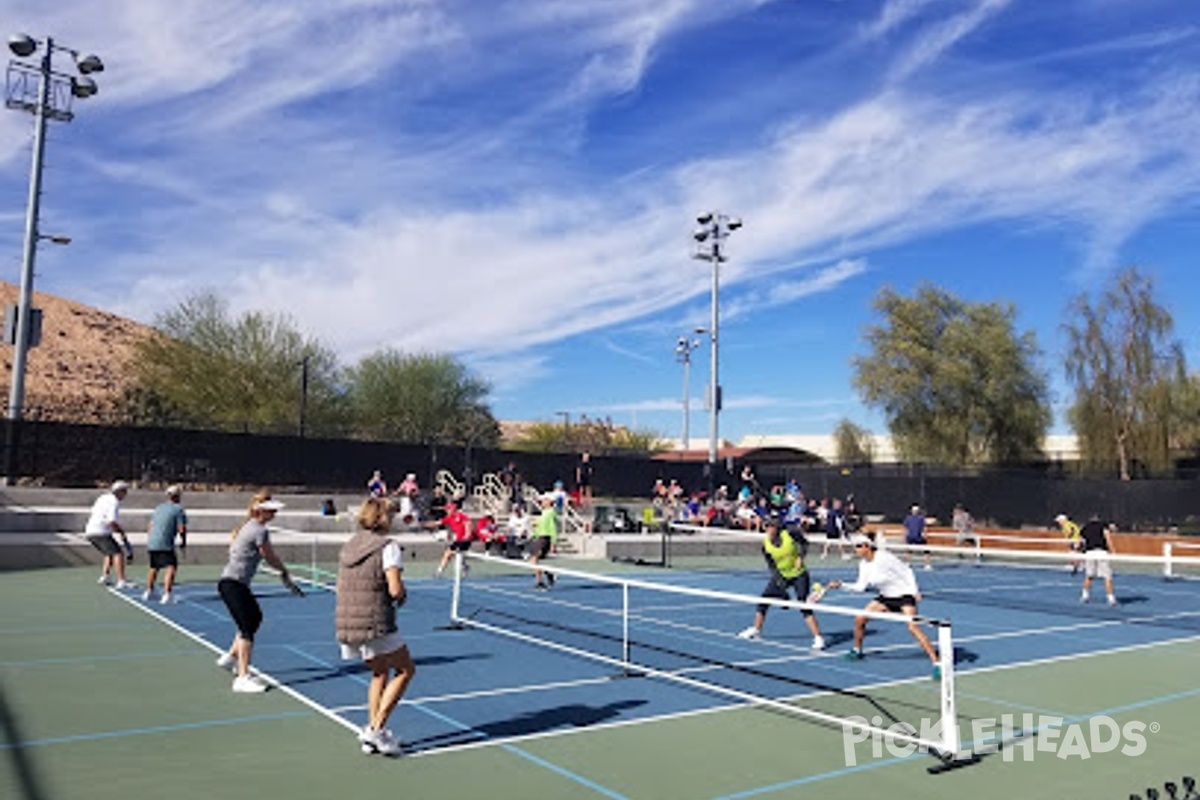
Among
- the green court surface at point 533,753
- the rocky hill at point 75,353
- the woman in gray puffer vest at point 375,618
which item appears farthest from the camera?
the rocky hill at point 75,353

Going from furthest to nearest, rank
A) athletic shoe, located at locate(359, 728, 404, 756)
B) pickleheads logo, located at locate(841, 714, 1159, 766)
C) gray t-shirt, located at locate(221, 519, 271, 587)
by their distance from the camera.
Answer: gray t-shirt, located at locate(221, 519, 271, 587), pickleheads logo, located at locate(841, 714, 1159, 766), athletic shoe, located at locate(359, 728, 404, 756)

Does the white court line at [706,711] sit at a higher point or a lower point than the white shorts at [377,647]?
lower

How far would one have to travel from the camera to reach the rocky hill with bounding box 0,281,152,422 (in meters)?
72.8

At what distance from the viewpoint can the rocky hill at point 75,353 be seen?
72.8 meters

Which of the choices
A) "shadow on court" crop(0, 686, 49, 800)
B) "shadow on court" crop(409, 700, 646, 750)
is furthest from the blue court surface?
"shadow on court" crop(0, 686, 49, 800)

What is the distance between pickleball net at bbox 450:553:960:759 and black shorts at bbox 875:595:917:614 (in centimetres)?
28

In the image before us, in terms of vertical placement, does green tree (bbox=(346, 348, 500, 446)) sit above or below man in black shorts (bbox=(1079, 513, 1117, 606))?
above

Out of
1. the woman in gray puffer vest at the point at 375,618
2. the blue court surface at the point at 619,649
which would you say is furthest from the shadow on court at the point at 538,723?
the woman in gray puffer vest at the point at 375,618

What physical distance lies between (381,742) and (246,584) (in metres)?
2.94

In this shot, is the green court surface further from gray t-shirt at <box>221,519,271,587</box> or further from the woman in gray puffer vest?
gray t-shirt at <box>221,519,271,587</box>

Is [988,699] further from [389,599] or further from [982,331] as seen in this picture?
[982,331]

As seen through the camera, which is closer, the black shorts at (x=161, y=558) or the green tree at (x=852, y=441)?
the black shorts at (x=161, y=558)

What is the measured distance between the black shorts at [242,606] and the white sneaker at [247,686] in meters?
0.34

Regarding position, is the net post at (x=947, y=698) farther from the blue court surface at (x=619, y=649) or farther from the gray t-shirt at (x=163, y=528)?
the gray t-shirt at (x=163, y=528)
